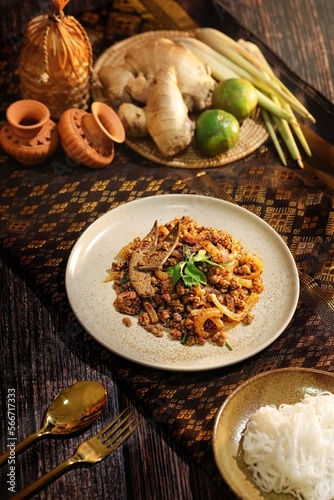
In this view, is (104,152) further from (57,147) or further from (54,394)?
(54,394)

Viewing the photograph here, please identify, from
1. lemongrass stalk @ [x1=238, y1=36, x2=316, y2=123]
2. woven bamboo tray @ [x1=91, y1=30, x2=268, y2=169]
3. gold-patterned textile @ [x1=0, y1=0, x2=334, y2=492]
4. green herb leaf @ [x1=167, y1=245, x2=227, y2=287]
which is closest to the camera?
gold-patterned textile @ [x1=0, y1=0, x2=334, y2=492]

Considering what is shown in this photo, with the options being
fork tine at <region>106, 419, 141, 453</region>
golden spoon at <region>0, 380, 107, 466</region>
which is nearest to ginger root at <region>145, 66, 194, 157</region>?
golden spoon at <region>0, 380, 107, 466</region>

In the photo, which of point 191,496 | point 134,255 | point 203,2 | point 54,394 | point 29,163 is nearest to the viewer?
point 191,496

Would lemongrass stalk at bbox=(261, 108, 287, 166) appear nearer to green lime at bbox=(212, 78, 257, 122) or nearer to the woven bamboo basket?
green lime at bbox=(212, 78, 257, 122)

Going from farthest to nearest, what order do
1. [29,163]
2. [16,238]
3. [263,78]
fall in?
Answer: [263,78]
[29,163]
[16,238]

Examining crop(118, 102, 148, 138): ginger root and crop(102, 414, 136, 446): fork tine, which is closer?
crop(102, 414, 136, 446): fork tine

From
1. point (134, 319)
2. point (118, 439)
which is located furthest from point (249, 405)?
point (134, 319)

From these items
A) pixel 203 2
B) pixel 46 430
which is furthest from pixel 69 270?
pixel 203 2
